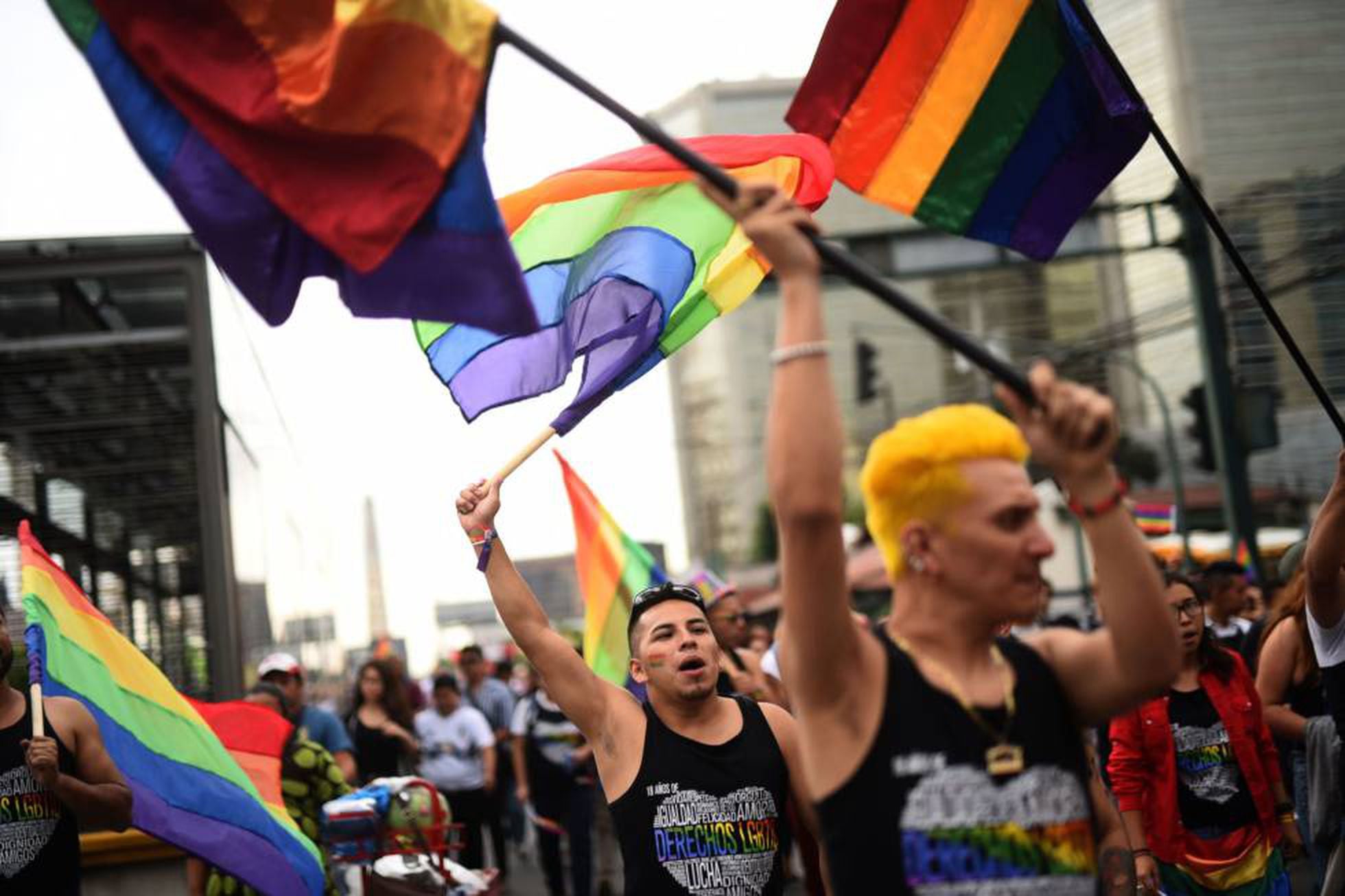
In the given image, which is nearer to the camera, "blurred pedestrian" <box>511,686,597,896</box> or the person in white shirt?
"blurred pedestrian" <box>511,686,597,896</box>

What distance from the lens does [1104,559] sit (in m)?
3.10

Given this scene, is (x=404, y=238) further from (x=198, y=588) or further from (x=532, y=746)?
(x=532, y=746)

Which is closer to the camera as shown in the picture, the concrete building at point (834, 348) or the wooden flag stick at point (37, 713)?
the wooden flag stick at point (37, 713)

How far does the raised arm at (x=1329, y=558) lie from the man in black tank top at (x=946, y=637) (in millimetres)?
2474

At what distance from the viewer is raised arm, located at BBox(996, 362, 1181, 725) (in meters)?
3.01

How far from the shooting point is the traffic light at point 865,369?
2708cm

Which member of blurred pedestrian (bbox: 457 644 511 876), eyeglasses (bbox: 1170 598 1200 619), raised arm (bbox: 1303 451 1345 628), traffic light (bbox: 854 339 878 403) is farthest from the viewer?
traffic light (bbox: 854 339 878 403)

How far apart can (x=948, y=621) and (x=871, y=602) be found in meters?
39.6

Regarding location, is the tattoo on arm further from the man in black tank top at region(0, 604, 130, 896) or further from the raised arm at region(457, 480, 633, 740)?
the man in black tank top at region(0, 604, 130, 896)

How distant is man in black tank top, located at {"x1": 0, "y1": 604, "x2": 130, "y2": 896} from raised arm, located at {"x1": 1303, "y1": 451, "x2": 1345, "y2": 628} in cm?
434

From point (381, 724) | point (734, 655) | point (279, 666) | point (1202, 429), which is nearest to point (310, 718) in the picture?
point (279, 666)

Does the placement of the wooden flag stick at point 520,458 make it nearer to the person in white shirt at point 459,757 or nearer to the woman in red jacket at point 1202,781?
the woman in red jacket at point 1202,781

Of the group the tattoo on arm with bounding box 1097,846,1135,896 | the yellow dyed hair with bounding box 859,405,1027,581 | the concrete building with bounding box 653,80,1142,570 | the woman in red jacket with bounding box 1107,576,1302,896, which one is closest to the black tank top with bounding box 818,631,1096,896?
the yellow dyed hair with bounding box 859,405,1027,581

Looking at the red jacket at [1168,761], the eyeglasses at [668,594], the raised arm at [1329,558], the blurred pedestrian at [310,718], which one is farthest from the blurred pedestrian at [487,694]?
the raised arm at [1329,558]
